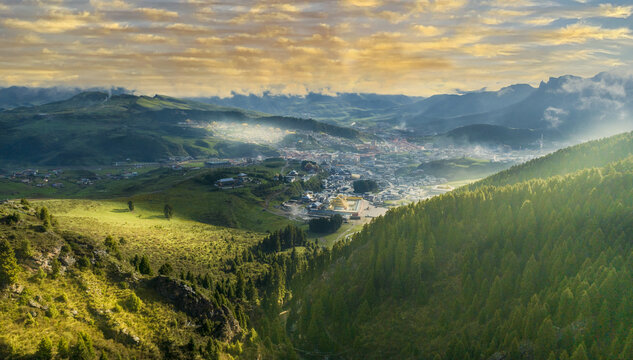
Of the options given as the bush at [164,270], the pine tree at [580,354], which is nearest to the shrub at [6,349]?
the bush at [164,270]

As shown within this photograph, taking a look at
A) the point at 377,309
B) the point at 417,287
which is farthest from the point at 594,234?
the point at 377,309

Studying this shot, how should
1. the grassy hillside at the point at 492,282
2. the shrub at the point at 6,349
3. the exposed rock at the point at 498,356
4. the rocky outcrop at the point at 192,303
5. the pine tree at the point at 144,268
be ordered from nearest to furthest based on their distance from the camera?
the shrub at the point at 6,349 → the exposed rock at the point at 498,356 → the grassy hillside at the point at 492,282 → the rocky outcrop at the point at 192,303 → the pine tree at the point at 144,268

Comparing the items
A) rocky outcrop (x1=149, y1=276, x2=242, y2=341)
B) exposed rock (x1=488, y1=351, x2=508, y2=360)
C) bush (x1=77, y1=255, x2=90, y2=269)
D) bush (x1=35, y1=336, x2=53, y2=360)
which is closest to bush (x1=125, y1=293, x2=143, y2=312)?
rocky outcrop (x1=149, y1=276, x2=242, y2=341)

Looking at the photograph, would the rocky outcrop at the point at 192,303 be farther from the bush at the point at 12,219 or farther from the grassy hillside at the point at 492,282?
the bush at the point at 12,219

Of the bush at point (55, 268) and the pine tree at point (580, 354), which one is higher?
the bush at point (55, 268)

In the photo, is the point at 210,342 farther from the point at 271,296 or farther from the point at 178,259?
the point at 178,259

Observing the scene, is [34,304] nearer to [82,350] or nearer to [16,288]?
[16,288]

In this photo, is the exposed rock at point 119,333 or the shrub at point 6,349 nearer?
the shrub at point 6,349
